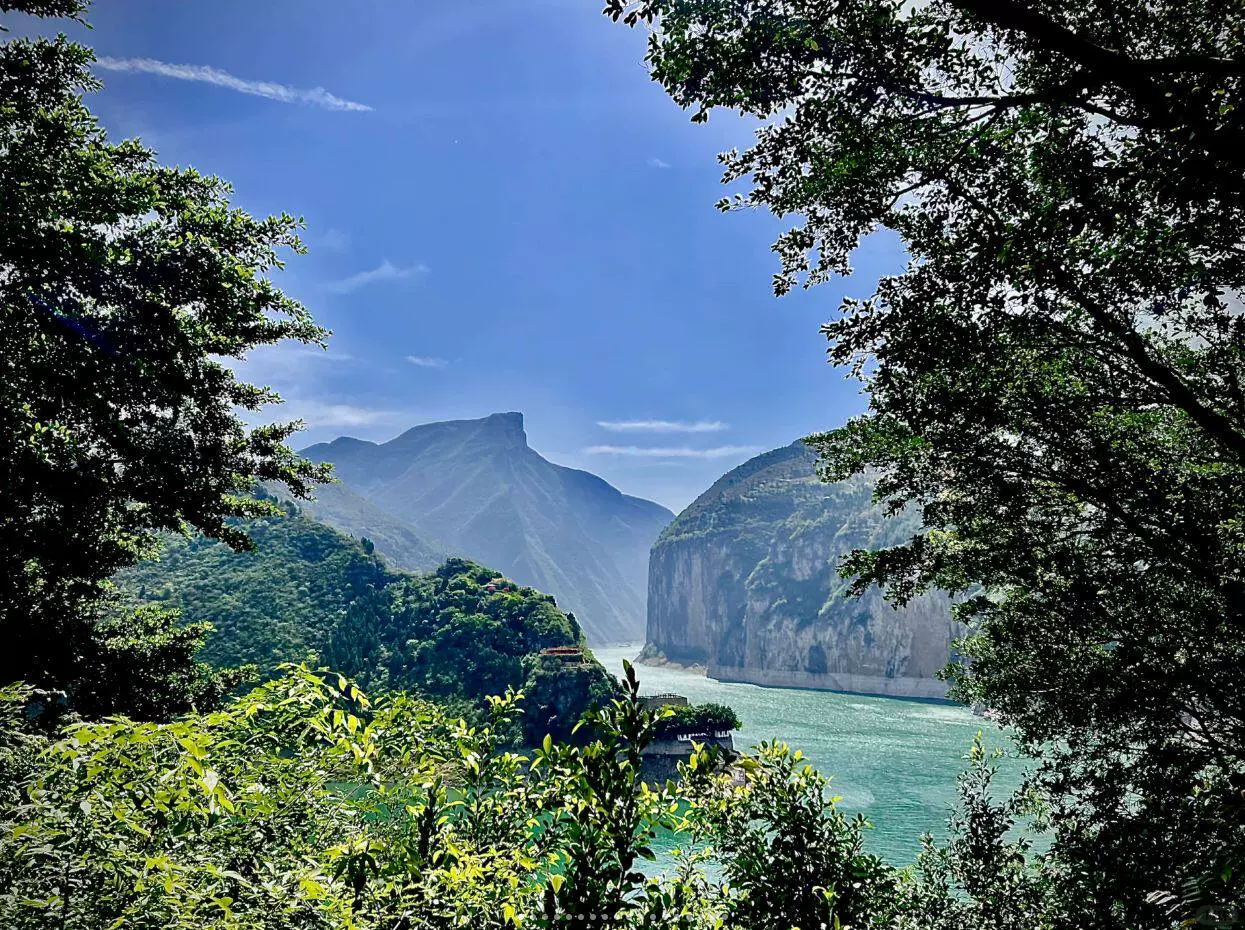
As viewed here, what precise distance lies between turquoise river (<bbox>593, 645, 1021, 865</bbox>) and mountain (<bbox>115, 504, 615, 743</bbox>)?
782cm

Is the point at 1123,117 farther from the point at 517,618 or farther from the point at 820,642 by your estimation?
the point at 820,642

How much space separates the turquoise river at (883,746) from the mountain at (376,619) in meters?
7.82

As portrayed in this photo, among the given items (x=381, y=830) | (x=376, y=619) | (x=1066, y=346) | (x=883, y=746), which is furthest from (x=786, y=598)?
(x=381, y=830)

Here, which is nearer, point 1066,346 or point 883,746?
point 1066,346

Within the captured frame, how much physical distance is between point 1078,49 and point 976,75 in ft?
5.46

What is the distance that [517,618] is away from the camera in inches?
2096

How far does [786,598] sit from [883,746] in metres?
88.4

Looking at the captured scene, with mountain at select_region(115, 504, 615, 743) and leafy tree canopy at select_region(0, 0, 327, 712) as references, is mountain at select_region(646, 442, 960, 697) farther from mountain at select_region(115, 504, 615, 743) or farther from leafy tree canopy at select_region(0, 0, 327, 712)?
leafy tree canopy at select_region(0, 0, 327, 712)

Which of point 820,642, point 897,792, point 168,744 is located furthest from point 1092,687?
point 820,642

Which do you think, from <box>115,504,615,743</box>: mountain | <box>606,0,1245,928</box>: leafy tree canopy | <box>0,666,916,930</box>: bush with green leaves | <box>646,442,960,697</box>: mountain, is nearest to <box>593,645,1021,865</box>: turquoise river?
<box>606,0,1245,928</box>: leafy tree canopy

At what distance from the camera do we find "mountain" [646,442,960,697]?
10481cm

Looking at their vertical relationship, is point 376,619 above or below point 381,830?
below

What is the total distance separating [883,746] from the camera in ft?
169

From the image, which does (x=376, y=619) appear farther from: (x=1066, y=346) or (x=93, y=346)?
(x=1066, y=346)
